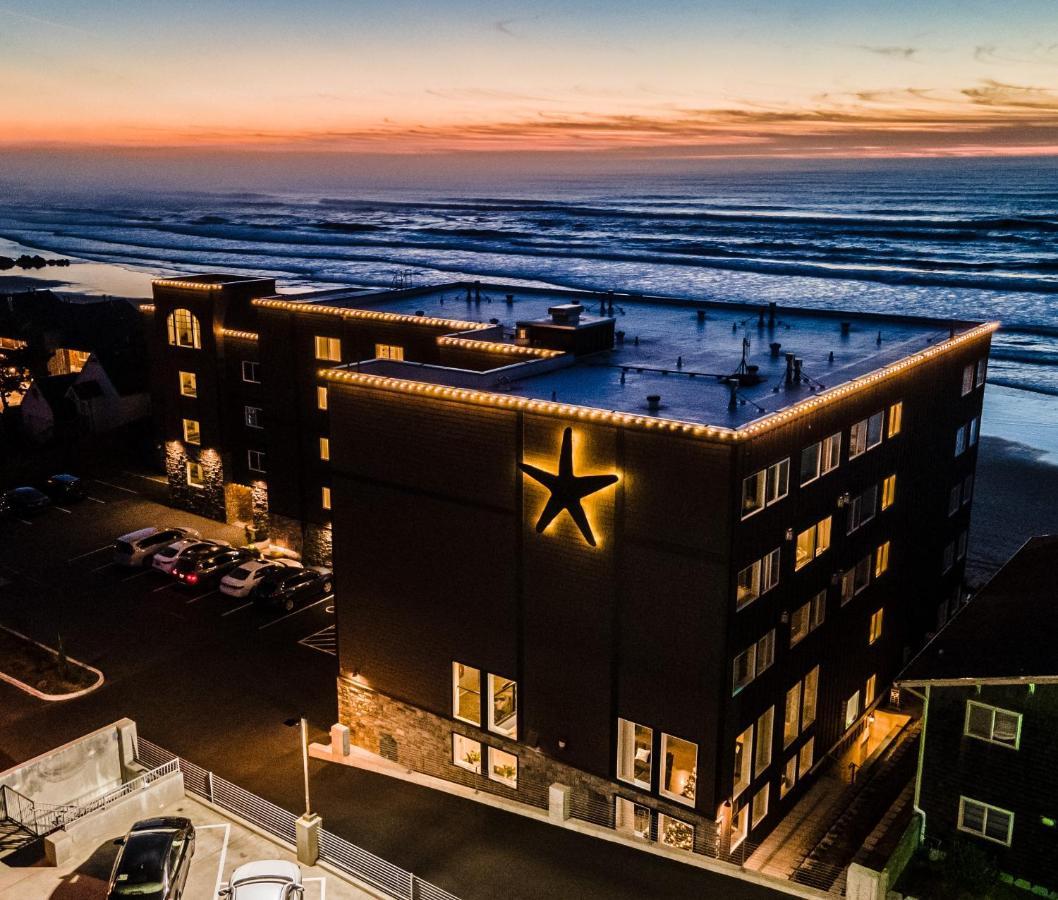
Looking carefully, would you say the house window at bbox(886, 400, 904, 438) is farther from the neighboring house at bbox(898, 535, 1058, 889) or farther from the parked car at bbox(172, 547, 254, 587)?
the parked car at bbox(172, 547, 254, 587)

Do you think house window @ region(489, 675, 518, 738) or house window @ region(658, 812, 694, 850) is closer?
house window @ region(658, 812, 694, 850)

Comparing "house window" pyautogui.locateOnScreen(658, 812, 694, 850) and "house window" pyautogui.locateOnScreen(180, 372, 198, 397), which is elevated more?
"house window" pyautogui.locateOnScreen(180, 372, 198, 397)

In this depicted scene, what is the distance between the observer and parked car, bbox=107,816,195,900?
67.7 feet

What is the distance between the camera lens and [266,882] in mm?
20750

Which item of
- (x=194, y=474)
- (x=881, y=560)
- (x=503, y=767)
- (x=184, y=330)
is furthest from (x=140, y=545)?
(x=881, y=560)

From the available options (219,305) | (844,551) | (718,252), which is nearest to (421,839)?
(844,551)

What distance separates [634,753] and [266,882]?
415 inches

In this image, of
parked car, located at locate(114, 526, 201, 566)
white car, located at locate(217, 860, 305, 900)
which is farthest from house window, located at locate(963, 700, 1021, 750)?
parked car, located at locate(114, 526, 201, 566)

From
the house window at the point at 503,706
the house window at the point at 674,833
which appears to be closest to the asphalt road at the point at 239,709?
the house window at the point at 674,833

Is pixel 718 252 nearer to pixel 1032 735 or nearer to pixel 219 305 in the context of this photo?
pixel 219 305

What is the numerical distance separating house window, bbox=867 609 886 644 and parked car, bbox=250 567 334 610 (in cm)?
2400

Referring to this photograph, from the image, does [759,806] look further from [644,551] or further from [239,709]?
[239,709]

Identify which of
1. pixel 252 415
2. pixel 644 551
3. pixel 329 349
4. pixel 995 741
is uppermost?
pixel 329 349

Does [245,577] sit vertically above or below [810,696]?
below
